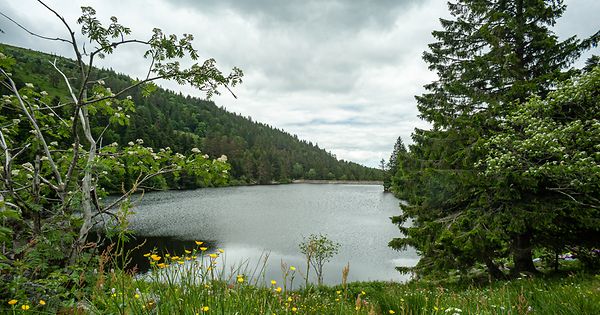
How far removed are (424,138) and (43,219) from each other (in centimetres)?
1023

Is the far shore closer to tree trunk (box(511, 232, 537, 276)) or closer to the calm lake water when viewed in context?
the calm lake water

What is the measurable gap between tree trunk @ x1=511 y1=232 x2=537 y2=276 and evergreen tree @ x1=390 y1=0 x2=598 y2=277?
0.03 metres

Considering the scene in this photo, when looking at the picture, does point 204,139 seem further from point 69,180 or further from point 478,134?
point 69,180

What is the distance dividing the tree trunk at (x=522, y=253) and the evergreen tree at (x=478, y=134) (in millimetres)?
26

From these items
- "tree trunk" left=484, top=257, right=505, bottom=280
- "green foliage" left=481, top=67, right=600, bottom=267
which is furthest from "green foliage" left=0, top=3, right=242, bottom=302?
"tree trunk" left=484, top=257, right=505, bottom=280

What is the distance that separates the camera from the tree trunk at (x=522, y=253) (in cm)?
877

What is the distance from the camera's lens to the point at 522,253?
8828mm

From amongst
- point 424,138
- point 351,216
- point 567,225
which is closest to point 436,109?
point 424,138

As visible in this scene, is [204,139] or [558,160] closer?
[558,160]

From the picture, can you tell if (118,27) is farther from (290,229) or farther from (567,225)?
(290,229)

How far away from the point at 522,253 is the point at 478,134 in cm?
410

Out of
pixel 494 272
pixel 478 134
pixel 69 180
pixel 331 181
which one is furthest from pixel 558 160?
pixel 331 181

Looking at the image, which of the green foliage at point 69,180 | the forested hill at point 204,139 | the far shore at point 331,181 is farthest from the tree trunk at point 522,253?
the far shore at point 331,181

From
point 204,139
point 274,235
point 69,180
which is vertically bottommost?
point 274,235
